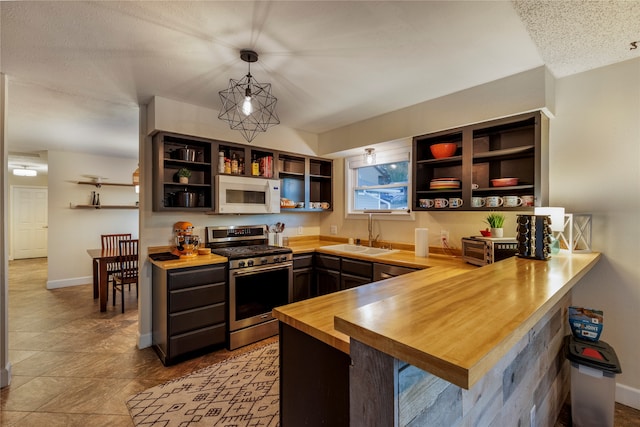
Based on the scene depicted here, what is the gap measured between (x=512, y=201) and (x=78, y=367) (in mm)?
4010

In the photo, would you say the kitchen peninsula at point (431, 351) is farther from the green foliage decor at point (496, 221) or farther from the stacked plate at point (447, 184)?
the stacked plate at point (447, 184)

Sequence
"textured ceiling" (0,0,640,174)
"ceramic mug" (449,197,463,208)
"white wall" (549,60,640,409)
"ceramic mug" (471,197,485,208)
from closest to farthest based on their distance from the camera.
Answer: "textured ceiling" (0,0,640,174) < "white wall" (549,60,640,409) < "ceramic mug" (471,197,485,208) < "ceramic mug" (449,197,463,208)

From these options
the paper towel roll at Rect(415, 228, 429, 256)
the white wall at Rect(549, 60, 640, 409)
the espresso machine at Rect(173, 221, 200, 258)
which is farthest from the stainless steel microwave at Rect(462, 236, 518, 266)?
the espresso machine at Rect(173, 221, 200, 258)

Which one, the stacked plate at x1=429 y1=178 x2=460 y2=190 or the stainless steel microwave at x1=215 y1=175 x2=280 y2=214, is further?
the stainless steel microwave at x1=215 y1=175 x2=280 y2=214

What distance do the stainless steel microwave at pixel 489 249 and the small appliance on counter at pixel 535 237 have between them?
22 centimetres

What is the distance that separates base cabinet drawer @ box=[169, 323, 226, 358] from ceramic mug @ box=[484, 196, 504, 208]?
107 inches

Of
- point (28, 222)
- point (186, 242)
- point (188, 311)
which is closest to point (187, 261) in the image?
point (186, 242)

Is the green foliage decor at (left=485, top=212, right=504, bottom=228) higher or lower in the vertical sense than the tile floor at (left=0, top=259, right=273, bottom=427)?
higher

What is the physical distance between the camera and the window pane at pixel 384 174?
3.52 m

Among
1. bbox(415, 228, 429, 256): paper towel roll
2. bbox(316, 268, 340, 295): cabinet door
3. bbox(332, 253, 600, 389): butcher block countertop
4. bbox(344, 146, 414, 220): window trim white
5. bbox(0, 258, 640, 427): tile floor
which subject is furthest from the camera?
bbox(344, 146, 414, 220): window trim white

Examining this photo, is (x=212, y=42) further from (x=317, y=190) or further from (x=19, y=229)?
(x=19, y=229)

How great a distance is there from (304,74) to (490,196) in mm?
1938

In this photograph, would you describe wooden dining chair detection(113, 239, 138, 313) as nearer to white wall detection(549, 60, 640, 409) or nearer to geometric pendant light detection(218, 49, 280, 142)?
geometric pendant light detection(218, 49, 280, 142)

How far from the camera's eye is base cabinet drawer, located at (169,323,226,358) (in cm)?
255
